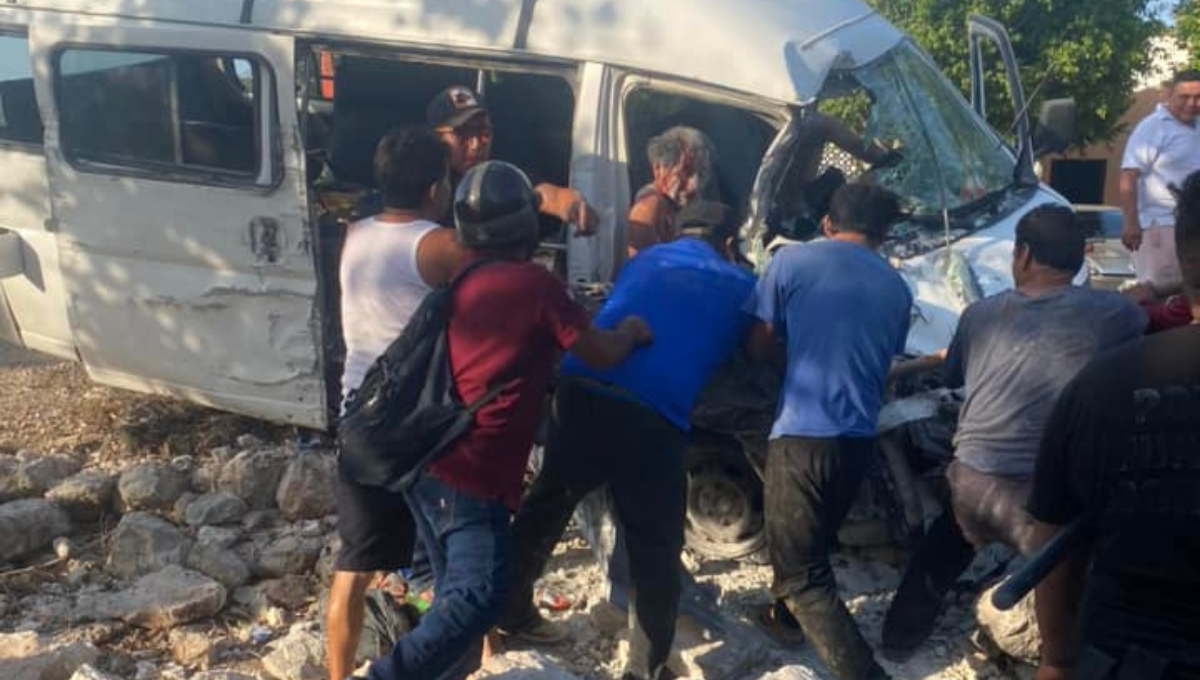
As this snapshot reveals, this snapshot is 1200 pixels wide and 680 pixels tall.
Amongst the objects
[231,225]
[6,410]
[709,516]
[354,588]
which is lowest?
[6,410]

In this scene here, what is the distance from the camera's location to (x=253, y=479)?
545cm

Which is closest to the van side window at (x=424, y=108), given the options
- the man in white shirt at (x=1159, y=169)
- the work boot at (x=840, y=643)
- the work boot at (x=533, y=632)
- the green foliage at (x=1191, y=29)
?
the work boot at (x=533, y=632)

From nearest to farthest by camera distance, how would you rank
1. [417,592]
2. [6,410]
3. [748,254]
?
[417,592] → [748,254] → [6,410]

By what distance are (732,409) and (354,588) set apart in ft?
5.20

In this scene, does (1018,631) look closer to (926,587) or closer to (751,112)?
(926,587)

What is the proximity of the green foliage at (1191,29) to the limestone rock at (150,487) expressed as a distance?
12845 mm

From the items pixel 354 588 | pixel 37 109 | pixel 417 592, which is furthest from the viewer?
pixel 37 109

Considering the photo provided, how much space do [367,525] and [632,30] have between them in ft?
7.85

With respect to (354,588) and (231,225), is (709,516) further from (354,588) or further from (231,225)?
(231,225)

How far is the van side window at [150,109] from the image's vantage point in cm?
556

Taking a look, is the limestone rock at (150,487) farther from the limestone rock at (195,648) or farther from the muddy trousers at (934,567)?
the muddy trousers at (934,567)

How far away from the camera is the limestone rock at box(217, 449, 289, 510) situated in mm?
5434

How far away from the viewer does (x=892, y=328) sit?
4.17 metres

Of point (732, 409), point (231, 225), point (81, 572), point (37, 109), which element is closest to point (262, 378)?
point (231, 225)
